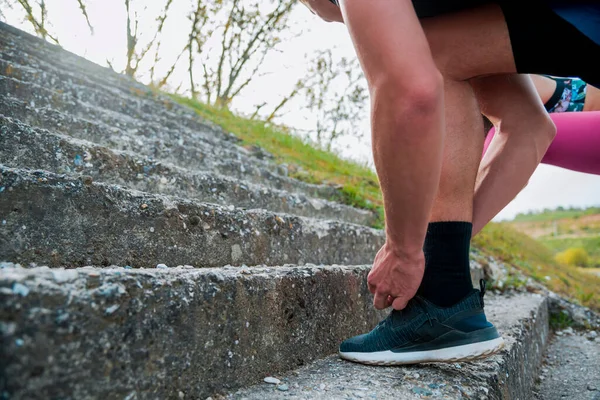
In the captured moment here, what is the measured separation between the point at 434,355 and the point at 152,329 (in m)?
0.77

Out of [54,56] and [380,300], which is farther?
[54,56]

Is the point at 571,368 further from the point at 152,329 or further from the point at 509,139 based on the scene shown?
the point at 152,329

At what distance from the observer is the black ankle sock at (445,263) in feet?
3.87

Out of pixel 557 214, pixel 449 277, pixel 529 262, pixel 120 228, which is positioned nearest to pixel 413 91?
pixel 449 277

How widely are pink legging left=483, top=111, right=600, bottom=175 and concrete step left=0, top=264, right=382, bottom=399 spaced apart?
1.25m

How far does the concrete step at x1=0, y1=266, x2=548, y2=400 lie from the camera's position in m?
0.62

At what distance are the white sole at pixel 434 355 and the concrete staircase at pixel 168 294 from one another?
37mm

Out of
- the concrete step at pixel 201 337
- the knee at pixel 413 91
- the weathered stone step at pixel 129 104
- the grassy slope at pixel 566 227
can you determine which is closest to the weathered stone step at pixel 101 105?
the weathered stone step at pixel 129 104

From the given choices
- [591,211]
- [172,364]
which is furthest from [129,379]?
[591,211]

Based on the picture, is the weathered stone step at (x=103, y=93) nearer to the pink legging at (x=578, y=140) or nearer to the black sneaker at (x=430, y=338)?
the black sneaker at (x=430, y=338)

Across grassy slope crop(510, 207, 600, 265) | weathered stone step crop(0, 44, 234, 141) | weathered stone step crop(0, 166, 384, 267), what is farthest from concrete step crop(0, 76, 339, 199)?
grassy slope crop(510, 207, 600, 265)

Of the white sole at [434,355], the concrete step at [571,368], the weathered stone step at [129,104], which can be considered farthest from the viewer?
the weathered stone step at [129,104]

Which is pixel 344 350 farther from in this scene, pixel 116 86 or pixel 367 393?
pixel 116 86

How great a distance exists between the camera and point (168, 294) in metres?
0.82
